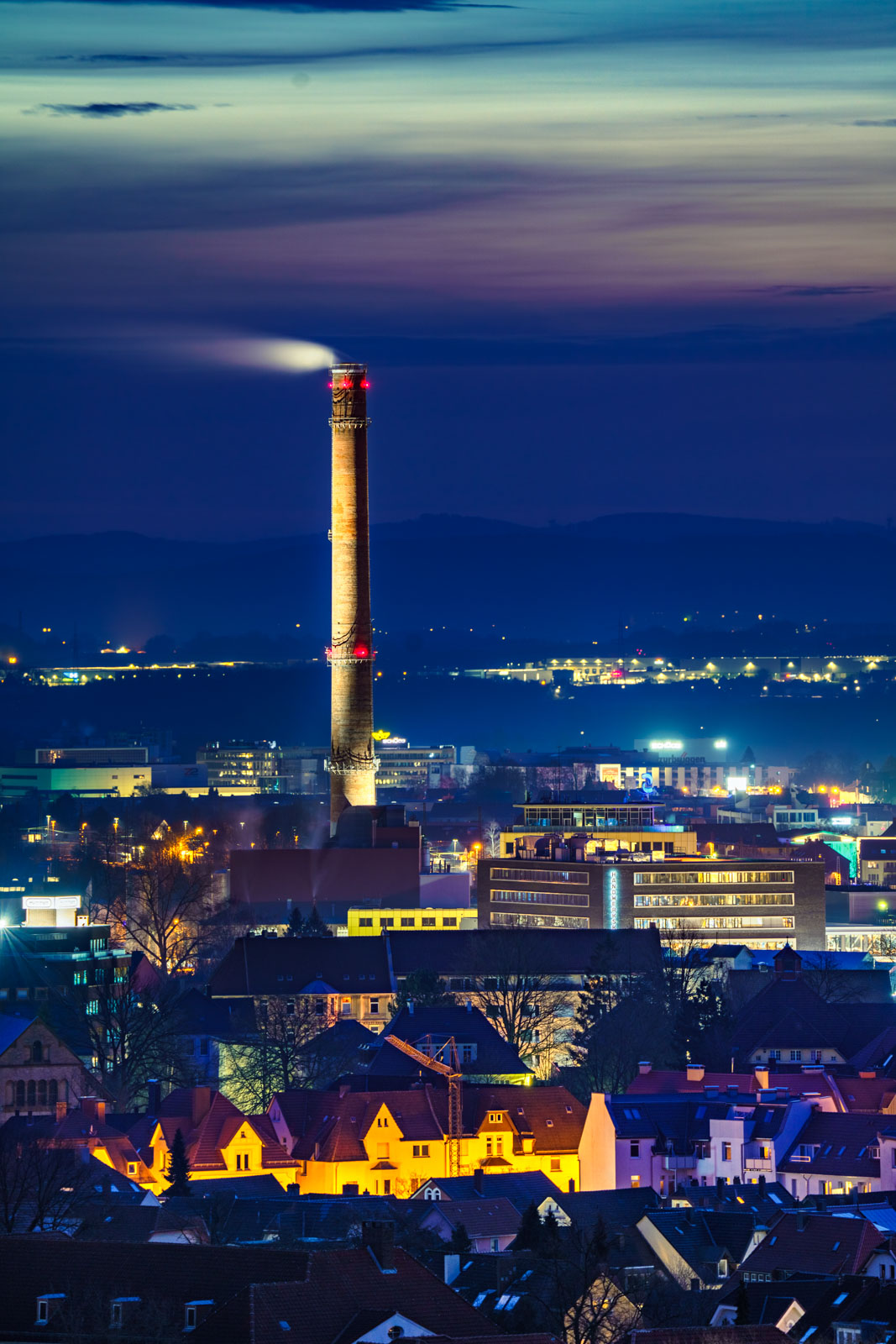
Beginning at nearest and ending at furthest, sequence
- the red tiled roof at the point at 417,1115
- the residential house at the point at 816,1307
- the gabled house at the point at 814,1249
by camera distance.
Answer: the residential house at the point at 816,1307, the gabled house at the point at 814,1249, the red tiled roof at the point at 417,1115

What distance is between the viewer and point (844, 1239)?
4762 centimetres

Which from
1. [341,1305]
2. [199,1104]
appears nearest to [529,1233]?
[341,1305]

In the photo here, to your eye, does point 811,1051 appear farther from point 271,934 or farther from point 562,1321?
point 562,1321

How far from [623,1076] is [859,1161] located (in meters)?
15.4

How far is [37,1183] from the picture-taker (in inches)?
2009

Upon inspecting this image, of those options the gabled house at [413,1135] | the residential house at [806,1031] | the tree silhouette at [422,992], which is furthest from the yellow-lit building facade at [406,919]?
the gabled house at [413,1135]

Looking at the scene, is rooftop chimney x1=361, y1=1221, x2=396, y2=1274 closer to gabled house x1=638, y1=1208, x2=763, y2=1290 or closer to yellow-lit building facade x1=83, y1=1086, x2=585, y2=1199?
gabled house x1=638, y1=1208, x2=763, y2=1290

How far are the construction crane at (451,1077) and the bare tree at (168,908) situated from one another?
19.7 m

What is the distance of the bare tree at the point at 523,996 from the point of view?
8694 cm

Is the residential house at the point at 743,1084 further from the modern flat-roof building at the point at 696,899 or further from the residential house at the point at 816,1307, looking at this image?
the modern flat-roof building at the point at 696,899

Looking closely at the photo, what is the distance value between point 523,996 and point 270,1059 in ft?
37.0

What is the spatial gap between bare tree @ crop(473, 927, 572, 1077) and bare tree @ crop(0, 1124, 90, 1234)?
2642 cm

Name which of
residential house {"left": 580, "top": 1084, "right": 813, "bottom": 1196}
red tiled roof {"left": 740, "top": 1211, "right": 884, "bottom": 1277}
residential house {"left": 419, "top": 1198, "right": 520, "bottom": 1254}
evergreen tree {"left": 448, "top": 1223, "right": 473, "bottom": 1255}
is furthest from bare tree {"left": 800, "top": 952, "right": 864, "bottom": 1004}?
red tiled roof {"left": 740, "top": 1211, "right": 884, "bottom": 1277}

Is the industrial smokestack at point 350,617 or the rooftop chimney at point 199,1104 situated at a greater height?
the industrial smokestack at point 350,617
